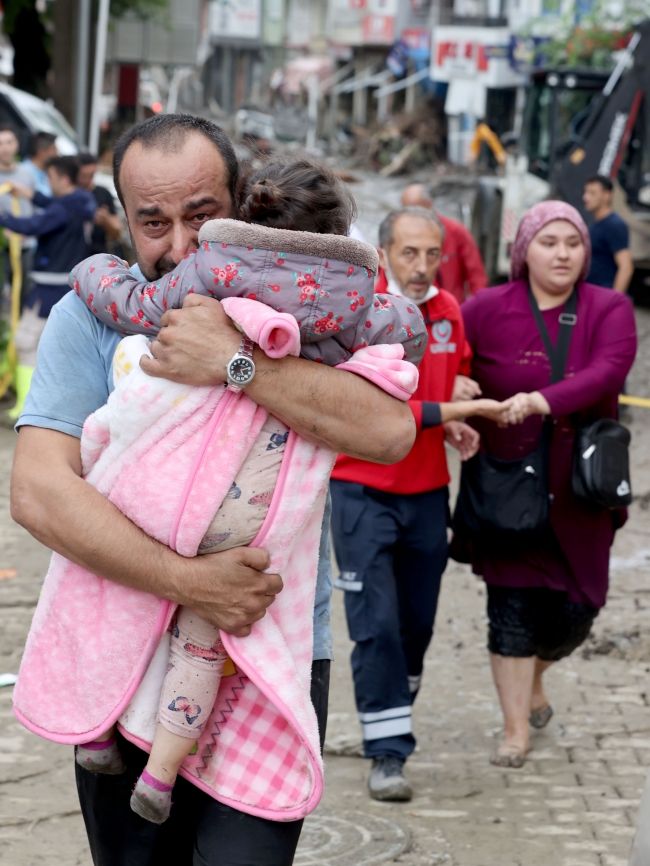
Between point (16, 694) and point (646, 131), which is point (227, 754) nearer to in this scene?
point (16, 694)

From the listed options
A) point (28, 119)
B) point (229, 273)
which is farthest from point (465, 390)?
point (28, 119)

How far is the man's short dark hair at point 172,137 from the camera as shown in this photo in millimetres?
2275

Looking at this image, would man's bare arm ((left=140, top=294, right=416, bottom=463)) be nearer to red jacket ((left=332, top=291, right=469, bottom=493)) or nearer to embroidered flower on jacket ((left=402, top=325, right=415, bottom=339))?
embroidered flower on jacket ((left=402, top=325, right=415, bottom=339))

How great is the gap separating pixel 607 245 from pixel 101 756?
29.4 ft

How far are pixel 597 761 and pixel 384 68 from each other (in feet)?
183

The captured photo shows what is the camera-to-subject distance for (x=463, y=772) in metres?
4.62

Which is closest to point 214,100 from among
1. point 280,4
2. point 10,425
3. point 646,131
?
point 280,4

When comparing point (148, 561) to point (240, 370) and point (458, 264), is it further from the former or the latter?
point (458, 264)

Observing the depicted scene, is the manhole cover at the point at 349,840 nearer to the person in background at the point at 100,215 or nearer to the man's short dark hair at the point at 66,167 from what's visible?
the person in background at the point at 100,215

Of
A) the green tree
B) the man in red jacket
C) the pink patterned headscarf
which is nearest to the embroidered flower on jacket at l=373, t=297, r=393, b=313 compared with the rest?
the man in red jacket

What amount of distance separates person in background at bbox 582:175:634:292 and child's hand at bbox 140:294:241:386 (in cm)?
860

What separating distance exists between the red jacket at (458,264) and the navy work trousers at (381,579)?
4.00 m

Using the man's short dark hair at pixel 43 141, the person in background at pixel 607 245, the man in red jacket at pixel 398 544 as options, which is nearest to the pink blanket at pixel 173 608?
the man in red jacket at pixel 398 544

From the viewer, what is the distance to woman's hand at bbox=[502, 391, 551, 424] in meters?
4.29
